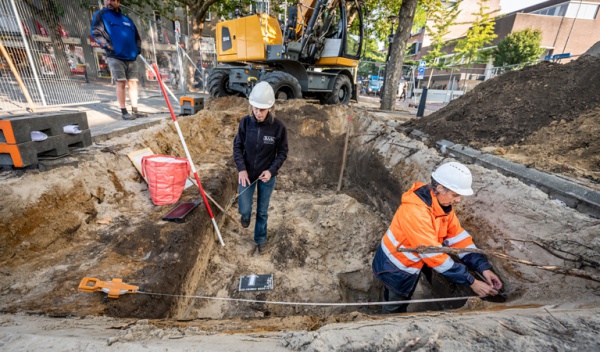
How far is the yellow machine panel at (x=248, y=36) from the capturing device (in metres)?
7.24

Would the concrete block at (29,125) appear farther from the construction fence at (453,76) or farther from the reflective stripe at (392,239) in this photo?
the construction fence at (453,76)

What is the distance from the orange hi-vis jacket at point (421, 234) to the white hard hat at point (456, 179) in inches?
6.6

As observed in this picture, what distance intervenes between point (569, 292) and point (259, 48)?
24.9 ft

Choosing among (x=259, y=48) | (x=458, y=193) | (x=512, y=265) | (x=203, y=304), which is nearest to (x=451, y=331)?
(x=458, y=193)

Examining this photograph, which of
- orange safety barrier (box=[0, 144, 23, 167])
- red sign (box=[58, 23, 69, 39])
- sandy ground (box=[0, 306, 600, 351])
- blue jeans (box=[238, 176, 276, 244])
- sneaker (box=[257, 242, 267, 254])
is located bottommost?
sneaker (box=[257, 242, 267, 254])

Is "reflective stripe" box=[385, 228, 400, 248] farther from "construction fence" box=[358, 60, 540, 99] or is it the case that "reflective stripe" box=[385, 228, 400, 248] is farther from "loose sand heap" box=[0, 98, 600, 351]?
"construction fence" box=[358, 60, 540, 99]

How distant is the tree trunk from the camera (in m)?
9.91

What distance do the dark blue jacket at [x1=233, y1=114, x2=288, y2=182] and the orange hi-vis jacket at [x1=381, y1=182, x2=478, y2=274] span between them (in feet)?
5.12

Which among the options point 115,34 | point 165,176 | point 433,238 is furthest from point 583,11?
point 165,176

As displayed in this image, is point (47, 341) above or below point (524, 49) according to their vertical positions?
below

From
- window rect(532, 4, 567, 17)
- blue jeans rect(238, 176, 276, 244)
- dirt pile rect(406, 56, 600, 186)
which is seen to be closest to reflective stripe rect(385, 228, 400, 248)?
blue jeans rect(238, 176, 276, 244)

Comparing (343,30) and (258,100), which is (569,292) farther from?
A: (343,30)

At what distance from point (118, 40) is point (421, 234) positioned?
6.07 metres

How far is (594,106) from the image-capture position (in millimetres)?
3910
